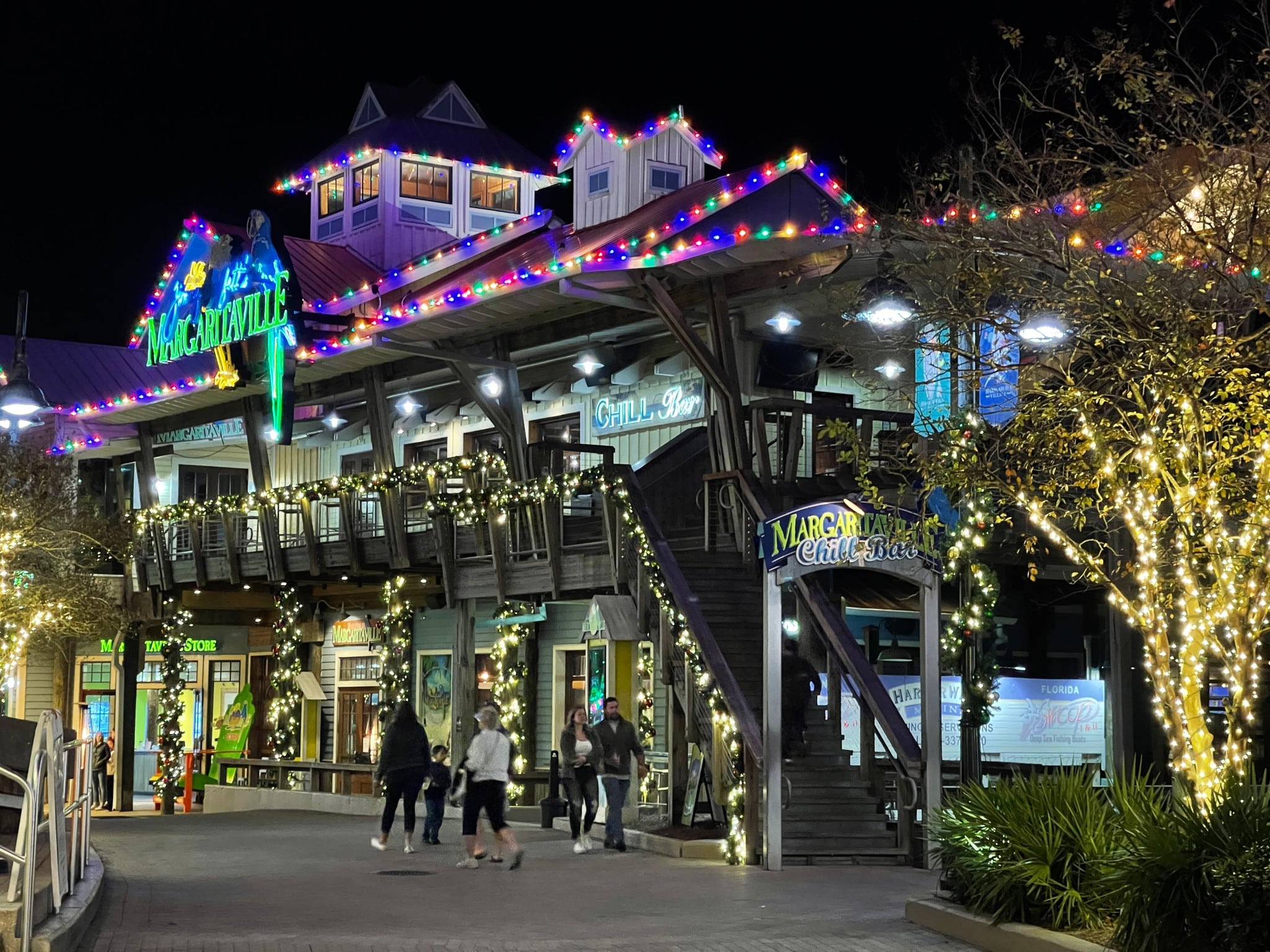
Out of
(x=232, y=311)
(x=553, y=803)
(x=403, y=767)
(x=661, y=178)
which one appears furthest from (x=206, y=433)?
(x=403, y=767)

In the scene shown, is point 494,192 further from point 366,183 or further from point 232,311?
point 232,311

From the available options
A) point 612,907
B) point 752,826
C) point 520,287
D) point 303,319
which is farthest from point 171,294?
point 612,907

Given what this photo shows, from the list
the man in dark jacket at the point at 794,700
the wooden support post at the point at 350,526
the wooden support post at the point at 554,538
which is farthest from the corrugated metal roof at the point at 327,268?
the man in dark jacket at the point at 794,700

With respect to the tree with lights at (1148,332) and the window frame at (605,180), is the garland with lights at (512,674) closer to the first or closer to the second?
the window frame at (605,180)

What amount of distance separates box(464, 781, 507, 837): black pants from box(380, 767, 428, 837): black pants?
1.59 meters

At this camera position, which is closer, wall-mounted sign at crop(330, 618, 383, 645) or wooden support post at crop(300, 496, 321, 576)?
wooden support post at crop(300, 496, 321, 576)

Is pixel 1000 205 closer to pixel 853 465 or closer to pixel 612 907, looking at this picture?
pixel 612 907

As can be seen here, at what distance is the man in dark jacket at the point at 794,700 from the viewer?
17500 mm

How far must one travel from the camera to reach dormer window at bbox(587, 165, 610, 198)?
24.7 m

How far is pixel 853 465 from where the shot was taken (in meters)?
21.0

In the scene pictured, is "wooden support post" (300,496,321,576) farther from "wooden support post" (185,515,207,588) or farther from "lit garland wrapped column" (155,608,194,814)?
"lit garland wrapped column" (155,608,194,814)

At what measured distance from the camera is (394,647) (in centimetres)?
2578

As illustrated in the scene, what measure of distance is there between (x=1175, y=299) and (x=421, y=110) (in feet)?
71.4

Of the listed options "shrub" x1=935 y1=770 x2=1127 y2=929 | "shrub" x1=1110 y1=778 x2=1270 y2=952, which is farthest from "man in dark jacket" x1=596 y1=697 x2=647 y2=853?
"shrub" x1=1110 y1=778 x2=1270 y2=952
